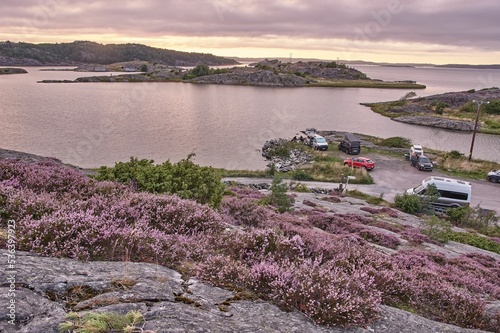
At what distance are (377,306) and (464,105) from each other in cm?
13308

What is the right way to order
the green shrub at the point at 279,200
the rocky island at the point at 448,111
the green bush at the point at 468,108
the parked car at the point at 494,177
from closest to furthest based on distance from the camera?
1. the green shrub at the point at 279,200
2. the parked car at the point at 494,177
3. the rocky island at the point at 448,111
4. the green bush at the point at 468,108

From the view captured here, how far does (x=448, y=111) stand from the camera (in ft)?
368

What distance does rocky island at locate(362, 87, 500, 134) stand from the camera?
91188 mm

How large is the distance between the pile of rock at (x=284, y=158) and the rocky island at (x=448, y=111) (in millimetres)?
52240

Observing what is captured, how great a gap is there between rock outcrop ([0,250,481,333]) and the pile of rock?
140 feet

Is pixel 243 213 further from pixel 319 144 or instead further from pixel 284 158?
pixel 319 144

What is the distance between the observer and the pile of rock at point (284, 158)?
1950 inches

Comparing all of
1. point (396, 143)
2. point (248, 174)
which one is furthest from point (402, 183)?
point (396, 143)

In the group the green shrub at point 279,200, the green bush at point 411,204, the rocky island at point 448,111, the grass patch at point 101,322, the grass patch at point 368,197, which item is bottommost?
the grass patch at point 368,197

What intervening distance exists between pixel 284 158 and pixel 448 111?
83.8 m

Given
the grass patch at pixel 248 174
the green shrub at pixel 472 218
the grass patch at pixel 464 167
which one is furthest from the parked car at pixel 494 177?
the grass patch at pixel 248 174

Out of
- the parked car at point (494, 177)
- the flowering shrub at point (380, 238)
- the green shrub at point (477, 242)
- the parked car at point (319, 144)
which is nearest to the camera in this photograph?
the flowering shrub at point (380, 238)

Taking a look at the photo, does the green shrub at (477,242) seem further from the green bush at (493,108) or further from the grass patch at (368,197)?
the green bush at (493,108)

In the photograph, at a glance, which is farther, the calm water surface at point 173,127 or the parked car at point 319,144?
the parked car at point 319,144
